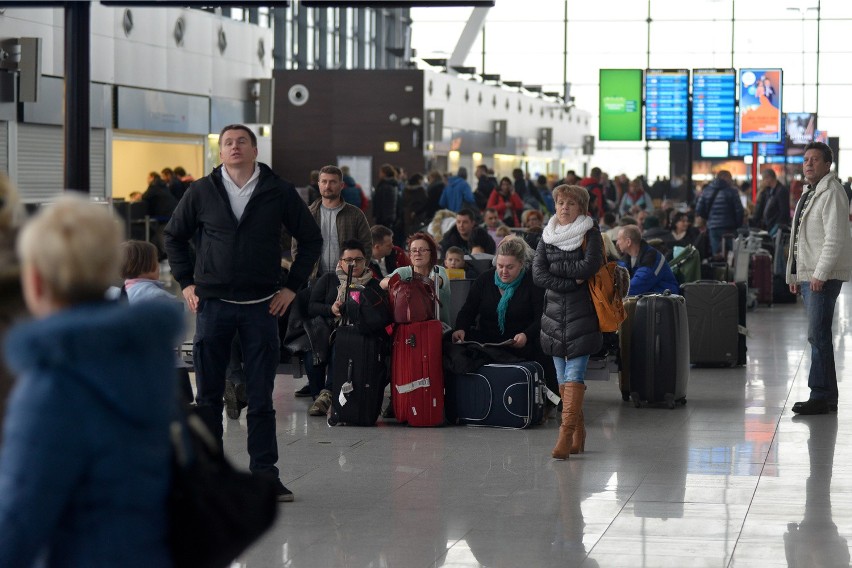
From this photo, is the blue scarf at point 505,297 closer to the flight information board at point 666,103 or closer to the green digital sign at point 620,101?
the flight information board at point 666,103

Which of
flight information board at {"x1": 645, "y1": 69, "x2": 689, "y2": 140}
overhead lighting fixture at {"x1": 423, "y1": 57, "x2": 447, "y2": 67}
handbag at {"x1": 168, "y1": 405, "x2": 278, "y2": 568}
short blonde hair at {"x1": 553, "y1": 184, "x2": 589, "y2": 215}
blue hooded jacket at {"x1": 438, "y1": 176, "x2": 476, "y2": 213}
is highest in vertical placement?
overhead lighting fixture at {"x1": 423, "y1": 57, "x2": 447, "y2": 67}

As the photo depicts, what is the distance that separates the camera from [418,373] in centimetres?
825

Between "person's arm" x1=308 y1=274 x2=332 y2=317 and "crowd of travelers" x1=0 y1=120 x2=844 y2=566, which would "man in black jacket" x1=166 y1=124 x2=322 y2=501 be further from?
"person's arm" x1=308 y1=274 x2=332 y2=317

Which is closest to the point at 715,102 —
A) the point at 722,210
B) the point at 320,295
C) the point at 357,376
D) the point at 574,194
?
the point at 722,210

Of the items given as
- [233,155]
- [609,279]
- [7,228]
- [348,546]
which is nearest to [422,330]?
[609,279]

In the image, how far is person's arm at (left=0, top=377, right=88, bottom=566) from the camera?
96.3 inches

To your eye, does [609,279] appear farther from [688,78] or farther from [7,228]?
[688,78]

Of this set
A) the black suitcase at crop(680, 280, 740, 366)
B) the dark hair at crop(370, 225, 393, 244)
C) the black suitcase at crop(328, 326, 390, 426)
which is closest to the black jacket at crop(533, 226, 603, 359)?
the black suitcase at crop(328, 326, 390, 426)

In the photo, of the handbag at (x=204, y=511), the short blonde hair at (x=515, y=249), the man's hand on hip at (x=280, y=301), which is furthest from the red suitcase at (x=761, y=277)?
the handbag at (x=204, y=511)

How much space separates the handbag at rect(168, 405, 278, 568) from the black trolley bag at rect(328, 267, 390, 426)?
5504 millimetres

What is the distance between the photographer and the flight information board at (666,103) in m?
22.4

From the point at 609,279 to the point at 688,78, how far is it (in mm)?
15789

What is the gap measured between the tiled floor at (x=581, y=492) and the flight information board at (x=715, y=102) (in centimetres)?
1379

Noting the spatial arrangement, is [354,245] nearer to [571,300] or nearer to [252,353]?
[571,300]
